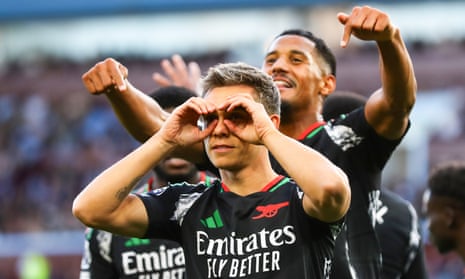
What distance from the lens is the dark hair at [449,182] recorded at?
5.57 meters

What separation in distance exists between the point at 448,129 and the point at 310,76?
14.7 m

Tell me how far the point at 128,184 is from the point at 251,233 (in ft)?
1.62

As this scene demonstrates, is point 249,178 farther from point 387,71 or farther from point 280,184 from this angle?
point 387,71

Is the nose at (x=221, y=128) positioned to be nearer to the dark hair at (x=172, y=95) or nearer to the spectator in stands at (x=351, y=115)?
the spectator in stands at (x=351, y=115)

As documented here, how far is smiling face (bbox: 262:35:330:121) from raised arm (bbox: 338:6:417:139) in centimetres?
35

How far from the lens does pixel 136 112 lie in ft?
14.4

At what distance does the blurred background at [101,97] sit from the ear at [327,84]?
28.5 feet

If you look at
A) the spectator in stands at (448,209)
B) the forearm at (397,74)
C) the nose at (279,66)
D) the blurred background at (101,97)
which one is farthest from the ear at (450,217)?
the blurred background at (101,97)

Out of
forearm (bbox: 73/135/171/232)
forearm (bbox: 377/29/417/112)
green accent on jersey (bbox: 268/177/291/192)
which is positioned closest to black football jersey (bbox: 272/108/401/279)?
forearm (bbox: 377/29/417/112)

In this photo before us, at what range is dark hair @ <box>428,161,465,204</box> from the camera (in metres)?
5.57

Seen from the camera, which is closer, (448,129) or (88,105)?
(448,129)

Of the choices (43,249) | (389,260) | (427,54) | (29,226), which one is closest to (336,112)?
(389,260)

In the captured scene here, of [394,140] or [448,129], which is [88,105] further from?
[394,140]

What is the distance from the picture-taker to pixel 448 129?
742 inches
